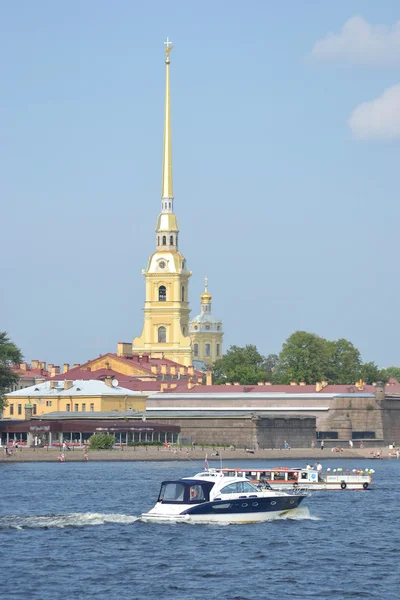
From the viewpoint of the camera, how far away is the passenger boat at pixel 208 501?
6025 centimetres

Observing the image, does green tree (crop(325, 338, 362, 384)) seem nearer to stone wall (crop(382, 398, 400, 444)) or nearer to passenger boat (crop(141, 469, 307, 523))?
stone wall (crop(382, 398, 400, 444))

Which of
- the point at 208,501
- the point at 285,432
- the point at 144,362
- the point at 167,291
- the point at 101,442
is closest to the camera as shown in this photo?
the point at 208,501

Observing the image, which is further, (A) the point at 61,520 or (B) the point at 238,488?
(A) the point at 61,520

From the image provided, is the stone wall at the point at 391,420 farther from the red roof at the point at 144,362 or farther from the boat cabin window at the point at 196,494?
the boat cabin window at the point at 196,494

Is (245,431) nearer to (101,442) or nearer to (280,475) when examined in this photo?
(101,442)

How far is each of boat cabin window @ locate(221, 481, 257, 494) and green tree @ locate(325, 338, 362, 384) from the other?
365ft

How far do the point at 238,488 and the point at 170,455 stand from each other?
5504cm

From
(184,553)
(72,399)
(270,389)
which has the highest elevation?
(270,389)

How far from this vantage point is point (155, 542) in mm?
56531

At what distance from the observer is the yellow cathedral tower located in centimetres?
18588

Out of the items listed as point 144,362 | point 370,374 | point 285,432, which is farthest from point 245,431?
point 370,374

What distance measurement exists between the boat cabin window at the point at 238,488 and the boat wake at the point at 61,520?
383cm

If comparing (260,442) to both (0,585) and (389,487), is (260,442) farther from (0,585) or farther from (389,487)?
(0,585)

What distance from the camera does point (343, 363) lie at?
6978 inches
